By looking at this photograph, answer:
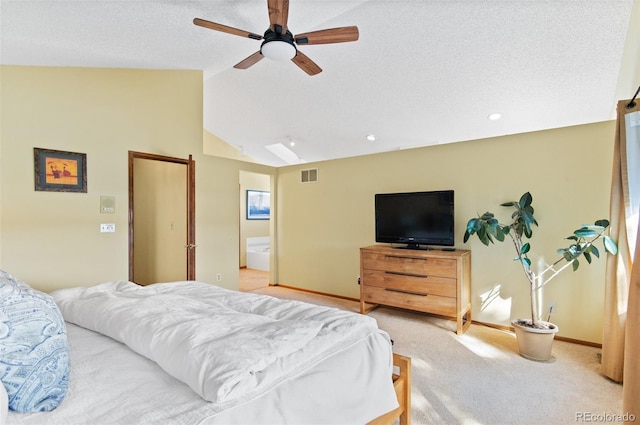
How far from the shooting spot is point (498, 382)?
2.34m

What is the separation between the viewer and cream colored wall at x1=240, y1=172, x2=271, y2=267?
7.59 metres

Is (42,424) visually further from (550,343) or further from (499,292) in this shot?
(499,292)

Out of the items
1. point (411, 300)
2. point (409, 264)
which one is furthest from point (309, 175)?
point (411, 300)

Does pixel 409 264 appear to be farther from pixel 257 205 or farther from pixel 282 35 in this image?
pixel 257 205

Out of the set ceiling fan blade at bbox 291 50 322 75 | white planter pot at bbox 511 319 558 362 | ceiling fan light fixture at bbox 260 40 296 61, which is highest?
ceiling fan blade at bbox 291 50 322 75

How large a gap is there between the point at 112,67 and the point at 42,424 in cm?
339

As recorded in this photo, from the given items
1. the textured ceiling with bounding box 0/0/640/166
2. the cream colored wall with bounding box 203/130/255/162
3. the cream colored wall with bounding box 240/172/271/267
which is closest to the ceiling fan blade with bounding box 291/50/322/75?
the textured ceiling with bounding box 0/0/640/166

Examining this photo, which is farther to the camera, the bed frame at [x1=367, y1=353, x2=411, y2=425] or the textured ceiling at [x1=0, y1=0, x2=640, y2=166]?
the textured ceiling at [x1=0, y1=0, x2=640, y2=166]

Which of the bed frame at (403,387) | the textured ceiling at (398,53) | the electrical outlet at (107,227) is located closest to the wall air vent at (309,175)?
the textured ceiling at (398,53)

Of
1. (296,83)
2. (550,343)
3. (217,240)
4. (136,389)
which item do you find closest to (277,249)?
(217,240)

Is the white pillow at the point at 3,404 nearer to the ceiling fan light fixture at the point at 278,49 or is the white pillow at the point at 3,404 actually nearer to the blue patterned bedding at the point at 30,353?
the blue patterned bedding at the point at 30,353

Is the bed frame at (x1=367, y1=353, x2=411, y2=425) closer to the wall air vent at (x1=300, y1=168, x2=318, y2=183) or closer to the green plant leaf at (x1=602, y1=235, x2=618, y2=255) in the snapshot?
the green plant leaf at (x1=602, y1=235, x2=618, y2=255)

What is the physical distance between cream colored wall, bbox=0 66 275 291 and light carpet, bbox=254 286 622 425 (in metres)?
3.12

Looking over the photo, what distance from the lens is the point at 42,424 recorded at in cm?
86
